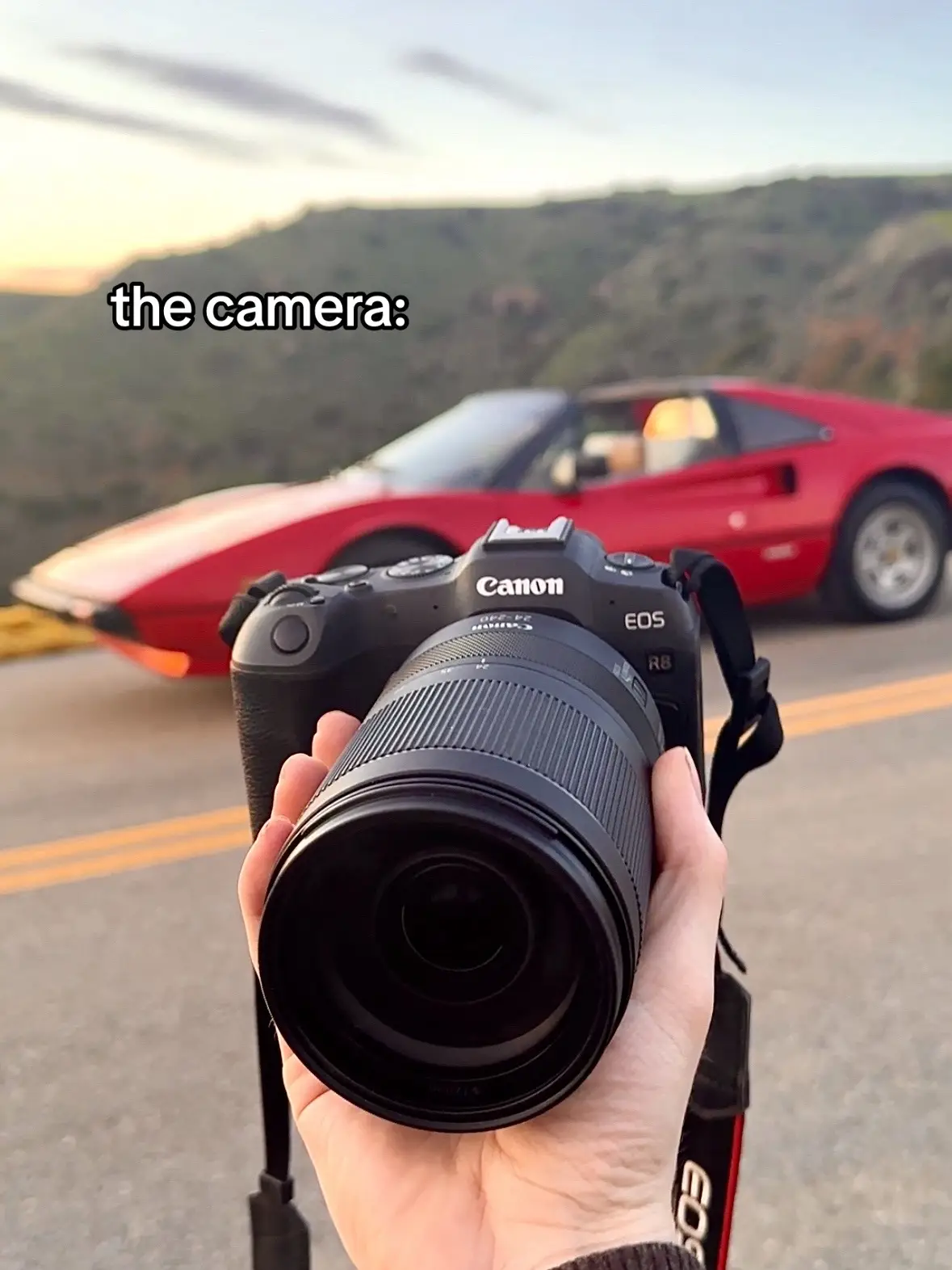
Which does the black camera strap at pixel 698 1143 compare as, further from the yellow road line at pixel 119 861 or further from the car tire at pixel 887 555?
the car tire at pixel 887 555

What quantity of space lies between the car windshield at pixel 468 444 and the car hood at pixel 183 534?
6.9 inches

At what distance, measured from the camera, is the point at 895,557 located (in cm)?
586

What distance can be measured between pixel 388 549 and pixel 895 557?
244cm

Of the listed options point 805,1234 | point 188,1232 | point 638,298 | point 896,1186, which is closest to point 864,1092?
point 896,1186

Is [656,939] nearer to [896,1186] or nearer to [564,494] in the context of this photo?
[896,1186]

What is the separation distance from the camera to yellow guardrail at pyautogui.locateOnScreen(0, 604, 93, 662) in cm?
617

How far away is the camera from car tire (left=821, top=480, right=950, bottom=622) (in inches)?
179

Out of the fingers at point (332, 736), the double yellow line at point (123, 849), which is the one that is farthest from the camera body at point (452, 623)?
the double yellow line at point (123, 849)

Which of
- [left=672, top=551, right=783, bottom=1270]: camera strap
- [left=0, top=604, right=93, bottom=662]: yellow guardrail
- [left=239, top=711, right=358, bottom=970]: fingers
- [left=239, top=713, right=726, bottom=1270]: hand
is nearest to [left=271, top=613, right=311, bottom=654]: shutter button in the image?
[left=239, top=711, right=358, bottom=970]: fingers

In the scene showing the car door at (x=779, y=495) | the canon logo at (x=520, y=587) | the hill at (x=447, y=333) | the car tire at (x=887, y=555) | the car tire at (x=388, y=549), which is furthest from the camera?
the hill at (x=447, y=333)

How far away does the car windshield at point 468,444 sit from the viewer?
5320mm

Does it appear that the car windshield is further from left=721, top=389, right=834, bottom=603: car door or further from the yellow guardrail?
the yellow guardrail

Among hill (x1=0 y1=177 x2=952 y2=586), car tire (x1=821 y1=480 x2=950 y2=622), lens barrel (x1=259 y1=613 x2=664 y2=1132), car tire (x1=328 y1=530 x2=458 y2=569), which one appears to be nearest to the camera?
lens barrel (x1=259 y1=613 x2=664 y2=1132)

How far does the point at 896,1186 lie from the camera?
2135 millimetres
